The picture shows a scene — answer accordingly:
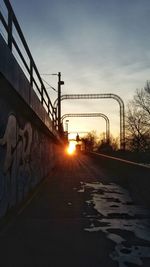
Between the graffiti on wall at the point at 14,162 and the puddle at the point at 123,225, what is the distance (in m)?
1.88

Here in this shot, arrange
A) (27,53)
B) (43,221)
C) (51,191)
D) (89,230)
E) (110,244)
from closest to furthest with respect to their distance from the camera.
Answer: (110,244), (89,230), (43,221), (27,53), (51,191)

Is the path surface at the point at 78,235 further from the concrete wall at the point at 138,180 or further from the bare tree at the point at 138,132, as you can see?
the bare tree at the point at 138,132

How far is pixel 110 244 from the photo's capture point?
7.93 m

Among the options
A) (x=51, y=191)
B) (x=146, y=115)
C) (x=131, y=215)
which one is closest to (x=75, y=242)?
(x=131, y=215)

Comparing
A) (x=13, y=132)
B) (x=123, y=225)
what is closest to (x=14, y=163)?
(x=13, y=132)

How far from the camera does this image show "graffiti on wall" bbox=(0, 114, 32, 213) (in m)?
9.32

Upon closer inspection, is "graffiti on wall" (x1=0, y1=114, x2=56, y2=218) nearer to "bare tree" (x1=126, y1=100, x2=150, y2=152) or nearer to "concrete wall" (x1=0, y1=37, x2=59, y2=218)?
"concrete wall" (x1=0, y1=37, x2=59, y2=218)

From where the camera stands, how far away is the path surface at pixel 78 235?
6.90 meters

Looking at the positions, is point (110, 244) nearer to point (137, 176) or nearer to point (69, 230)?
point (69, 230)

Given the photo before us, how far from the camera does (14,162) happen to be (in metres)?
10.8

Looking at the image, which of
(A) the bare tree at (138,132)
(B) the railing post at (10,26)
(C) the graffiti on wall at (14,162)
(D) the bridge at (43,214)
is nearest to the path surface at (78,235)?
(D) the bridge at (43,214)

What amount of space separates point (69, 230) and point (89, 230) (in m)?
0.41

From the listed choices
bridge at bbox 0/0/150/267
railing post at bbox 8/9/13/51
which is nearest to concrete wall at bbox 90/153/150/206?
bridge at bbox 0/0/150/267

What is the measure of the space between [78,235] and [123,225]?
1.44 meters
